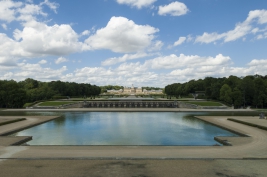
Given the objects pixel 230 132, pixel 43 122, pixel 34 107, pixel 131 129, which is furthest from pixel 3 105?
pixel 230 132

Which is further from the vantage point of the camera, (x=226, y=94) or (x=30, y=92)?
(x=30, y=92)

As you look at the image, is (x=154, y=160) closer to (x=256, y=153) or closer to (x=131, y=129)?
(x=256, y=153)

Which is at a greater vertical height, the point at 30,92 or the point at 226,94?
the point at 30,92

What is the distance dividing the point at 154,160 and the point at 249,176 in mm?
4108

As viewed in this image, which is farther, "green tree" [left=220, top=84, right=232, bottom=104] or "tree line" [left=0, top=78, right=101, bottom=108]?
"green tree" [left=220, top=84, right=232, bottom=104]

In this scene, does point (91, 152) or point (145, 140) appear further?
point (145, 140)

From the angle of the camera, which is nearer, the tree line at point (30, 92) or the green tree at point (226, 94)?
the tree line at point (30, 92)

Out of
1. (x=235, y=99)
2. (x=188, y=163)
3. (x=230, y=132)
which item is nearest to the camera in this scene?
(x=188, y=163)

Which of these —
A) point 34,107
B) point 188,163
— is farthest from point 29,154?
point 34,107

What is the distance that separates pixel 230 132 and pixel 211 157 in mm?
10244

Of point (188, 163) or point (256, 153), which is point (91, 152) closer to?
point (188, 163)

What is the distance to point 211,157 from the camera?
1210 centimetres

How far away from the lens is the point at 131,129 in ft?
73.4

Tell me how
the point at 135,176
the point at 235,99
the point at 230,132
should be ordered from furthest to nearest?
1. the point at 235,99
2. the point at 230,132
3. the point at 135,176
